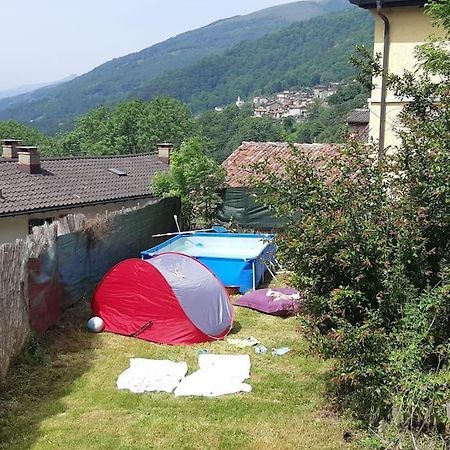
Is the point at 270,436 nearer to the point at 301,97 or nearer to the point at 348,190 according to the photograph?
the point at 348,190

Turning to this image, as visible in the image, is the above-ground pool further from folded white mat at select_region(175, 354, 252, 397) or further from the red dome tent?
folded white mat at select_region(175, 354, 252, 397)

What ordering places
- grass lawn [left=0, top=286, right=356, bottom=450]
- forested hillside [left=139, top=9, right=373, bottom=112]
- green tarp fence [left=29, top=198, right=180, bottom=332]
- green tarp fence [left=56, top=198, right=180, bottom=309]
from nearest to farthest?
grass lawn [left=0, top=286, right=356, bottom=450], green tarp fence [left=29, top=198, right=180, bottom=332], green tarp fence [left=56, top=198, right=180, bottom=309], forested hillside [left=139, top=9, right=373, bottom=112]

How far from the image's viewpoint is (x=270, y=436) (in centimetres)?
657

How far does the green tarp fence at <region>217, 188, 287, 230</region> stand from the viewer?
18.8m

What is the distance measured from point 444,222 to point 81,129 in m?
61.3

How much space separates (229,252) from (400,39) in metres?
6.43

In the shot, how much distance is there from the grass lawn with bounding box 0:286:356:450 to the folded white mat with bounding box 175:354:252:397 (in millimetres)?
149

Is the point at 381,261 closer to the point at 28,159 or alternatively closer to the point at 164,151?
the point at 28,159

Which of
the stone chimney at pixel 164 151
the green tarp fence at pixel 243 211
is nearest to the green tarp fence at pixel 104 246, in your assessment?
the green tarp fence at pixel 243 211

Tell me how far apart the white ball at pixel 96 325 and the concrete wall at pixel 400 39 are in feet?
22.9

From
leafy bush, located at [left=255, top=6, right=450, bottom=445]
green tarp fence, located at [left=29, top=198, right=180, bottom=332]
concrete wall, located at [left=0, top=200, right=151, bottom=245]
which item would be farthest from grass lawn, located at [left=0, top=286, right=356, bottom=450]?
concrete wall, located at [left=0, top=200, right=151, bottom=245]

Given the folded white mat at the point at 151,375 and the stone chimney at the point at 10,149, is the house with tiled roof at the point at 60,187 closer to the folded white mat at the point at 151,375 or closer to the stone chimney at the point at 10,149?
the stone chimney at the point at 10,149

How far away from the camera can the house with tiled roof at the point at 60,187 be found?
17141 mm

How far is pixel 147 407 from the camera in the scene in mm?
7340
